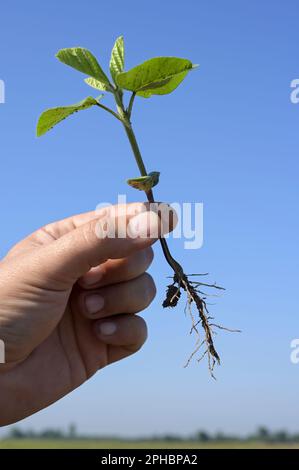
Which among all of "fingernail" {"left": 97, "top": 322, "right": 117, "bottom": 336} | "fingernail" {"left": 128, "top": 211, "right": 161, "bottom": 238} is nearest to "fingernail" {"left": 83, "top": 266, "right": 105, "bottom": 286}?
"fingernail" {"left": 97, "top": 322, "right": 117, "bottom": 336}

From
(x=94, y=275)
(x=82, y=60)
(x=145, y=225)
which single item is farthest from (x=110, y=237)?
(x=82, y=60)

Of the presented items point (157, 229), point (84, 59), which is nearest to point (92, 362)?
point (157, 229)

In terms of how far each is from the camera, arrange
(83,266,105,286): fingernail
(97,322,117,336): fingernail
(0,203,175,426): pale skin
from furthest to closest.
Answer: (97,322,117,336): fingernail
(83,266,105,286): fingernail
(0,203,175,426): pale skin

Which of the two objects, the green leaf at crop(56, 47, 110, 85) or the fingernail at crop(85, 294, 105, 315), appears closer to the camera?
the green leaf at crop(56, 47, 110, 85)

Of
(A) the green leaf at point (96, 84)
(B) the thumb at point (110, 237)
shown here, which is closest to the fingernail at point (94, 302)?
(B) the thumb at point (110, 237)

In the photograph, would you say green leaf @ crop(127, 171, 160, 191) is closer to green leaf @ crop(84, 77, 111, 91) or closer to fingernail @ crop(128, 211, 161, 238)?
fingernail @ crop(128, 211, 161, 238)

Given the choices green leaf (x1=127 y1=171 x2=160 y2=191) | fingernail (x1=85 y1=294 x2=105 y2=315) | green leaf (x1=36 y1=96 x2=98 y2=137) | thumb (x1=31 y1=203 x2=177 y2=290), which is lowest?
fingernail (x1=85 y1=294 x2=105 y2=315)
